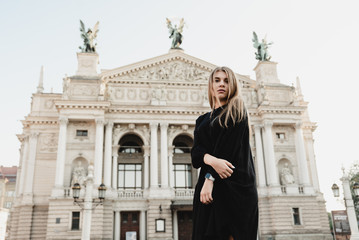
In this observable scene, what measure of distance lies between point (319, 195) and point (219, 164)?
128 feet

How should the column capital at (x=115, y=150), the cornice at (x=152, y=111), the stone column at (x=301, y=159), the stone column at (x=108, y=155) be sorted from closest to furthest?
1. the stone column at (x=108, y=155)
2. the column capital at (x=115, y=150)
3. the cornice at (x=152, y=111)
4. the stone column at (x=301, y=159)

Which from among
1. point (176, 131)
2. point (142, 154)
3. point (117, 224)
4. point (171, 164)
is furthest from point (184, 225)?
point (176, 131)

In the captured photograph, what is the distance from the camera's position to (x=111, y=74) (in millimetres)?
35188

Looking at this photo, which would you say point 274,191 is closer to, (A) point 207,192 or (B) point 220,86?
(B) point 220,86

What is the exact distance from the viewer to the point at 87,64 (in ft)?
117

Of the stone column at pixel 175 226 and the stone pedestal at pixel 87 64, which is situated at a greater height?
the stone pedestal at pixel 87 64

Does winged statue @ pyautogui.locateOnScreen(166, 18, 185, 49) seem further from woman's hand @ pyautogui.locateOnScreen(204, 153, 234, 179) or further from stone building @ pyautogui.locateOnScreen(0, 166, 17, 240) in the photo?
stone building @ pyautogui.locateOnScreen(0, 166, 17, 240)

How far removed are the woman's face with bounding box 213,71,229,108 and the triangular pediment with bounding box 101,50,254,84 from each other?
32.6 meters

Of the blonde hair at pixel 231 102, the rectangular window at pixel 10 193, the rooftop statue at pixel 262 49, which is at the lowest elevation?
the blonde hair at pixel 231 102

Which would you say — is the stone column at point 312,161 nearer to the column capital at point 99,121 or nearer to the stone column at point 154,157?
the stone column at point 154,157

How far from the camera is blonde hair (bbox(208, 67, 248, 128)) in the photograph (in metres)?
3.08

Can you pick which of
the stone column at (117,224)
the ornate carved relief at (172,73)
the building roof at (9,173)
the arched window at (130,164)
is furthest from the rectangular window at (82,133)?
the building roof at (9,173)

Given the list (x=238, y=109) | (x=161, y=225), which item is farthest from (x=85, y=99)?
(x=238, y=109)

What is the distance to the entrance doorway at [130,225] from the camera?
102 feet
